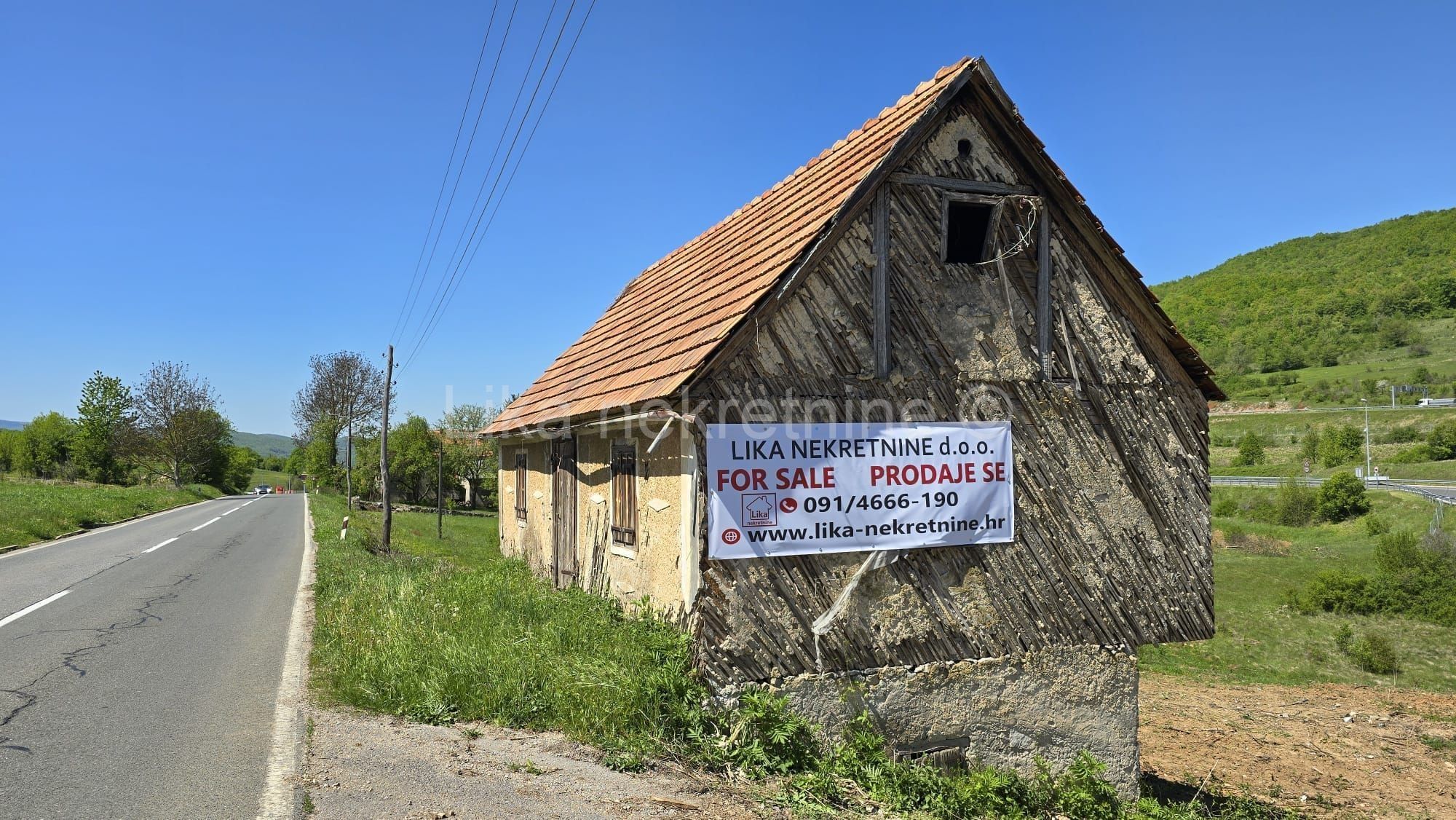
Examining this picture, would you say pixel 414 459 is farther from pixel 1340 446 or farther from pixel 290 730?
pixel 1340 446

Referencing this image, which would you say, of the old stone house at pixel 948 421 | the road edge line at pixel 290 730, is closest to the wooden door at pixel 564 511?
the old stone house at pixel 948 421

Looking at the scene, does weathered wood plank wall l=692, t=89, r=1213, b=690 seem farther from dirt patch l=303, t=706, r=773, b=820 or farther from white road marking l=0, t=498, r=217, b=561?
white road marking l=0, t=498, r=217, b=561

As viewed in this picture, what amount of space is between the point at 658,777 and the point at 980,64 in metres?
6.85

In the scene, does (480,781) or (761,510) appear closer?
(480,781)

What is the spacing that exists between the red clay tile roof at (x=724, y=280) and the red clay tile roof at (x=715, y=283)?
0.7 inches

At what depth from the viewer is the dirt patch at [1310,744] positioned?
1105cm

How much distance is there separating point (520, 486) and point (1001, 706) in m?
9.07

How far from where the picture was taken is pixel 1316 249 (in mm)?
111375

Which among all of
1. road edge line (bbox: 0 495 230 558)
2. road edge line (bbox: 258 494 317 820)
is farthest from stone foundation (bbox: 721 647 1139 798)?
road edge line (bbox: 0 495 230 558)

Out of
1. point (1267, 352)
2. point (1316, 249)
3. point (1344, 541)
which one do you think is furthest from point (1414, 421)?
point (1316, 249)

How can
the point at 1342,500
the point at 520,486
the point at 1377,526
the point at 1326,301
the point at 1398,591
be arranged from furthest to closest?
the point at 1326,301
the point at 1342,500
the point at 1377,526
the point at 1398,591
the point at 520,486

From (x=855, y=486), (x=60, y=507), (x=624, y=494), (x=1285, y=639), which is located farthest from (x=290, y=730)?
(x=60, y=507)

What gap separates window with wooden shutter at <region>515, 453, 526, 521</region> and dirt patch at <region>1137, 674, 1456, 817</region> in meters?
10.0

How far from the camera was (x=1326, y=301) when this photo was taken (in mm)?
96688
